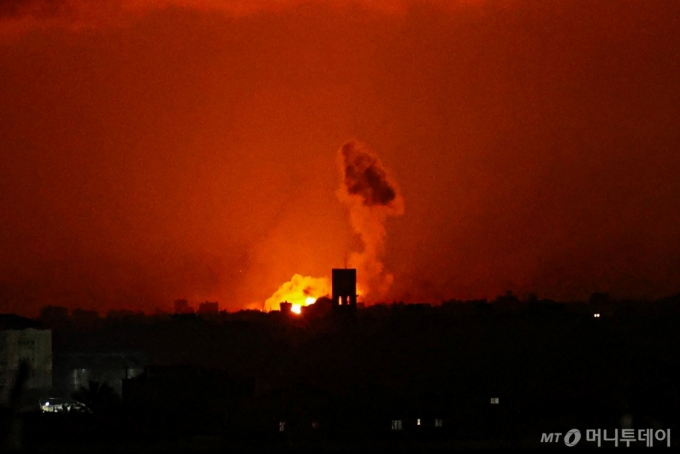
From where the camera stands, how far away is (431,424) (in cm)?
6006

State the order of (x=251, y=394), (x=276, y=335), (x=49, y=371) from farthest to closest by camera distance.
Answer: (x=276, y=335)
(x=49, y=371)
(x=251, y=394)

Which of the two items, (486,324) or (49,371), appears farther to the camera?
(486,324)

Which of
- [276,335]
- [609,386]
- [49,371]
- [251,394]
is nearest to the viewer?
[251,394]

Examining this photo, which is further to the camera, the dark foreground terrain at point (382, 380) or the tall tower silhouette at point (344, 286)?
the tall tower silhouette at point (344, 286)

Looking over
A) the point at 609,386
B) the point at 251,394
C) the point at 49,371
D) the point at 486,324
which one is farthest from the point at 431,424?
the point at 486,324

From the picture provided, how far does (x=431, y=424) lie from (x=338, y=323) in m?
47.3

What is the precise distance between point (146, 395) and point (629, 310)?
254 ft

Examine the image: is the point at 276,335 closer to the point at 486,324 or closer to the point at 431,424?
the point at 486,324

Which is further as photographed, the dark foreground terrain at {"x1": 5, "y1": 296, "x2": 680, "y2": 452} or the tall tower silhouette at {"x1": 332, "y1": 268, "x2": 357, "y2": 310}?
the tall tower silhouette at {"x1": 332, "y1": 268, "x2": 357, "y2": 310}

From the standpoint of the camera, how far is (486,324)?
12081 centimetres

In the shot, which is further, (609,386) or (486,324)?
(486,324)

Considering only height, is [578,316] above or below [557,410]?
above

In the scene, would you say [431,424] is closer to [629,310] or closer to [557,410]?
[557,410]

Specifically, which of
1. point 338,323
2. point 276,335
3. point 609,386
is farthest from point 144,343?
point 609,386
